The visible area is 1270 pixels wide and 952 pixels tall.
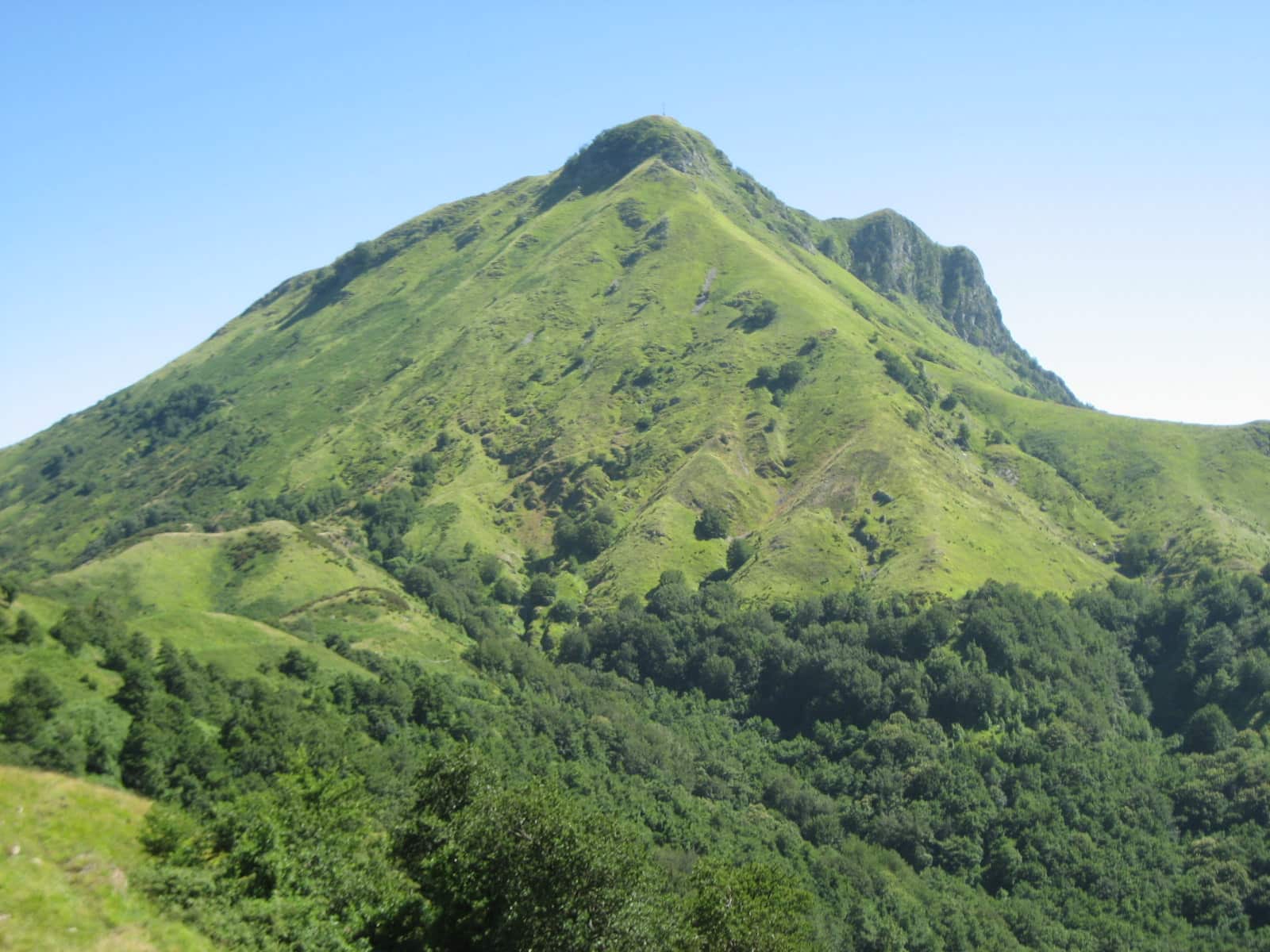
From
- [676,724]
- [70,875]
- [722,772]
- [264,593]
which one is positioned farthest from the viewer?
[264,593]

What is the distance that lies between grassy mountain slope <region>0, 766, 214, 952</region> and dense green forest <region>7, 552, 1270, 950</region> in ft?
6.22

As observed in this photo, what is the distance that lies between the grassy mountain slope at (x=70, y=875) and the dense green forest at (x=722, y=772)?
190cm

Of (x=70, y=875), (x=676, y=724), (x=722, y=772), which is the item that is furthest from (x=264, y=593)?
(x=70, y=875)

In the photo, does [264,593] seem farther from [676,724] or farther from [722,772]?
[722,772]

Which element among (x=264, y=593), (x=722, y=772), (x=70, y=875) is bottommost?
(x=722, y=772)

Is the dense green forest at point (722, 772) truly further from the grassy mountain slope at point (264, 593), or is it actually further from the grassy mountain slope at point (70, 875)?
the grassy mountain slope at point (264, 593)

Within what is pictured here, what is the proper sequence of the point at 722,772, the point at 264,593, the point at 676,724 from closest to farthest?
the point at 722,772, the point at 676,724, the point at 264,593

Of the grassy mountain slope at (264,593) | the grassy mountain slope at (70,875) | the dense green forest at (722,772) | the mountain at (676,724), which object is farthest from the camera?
the grassy mountain slope at (264,593)

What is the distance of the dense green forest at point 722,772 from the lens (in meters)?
46.0

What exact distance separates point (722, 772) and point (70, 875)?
109 meters

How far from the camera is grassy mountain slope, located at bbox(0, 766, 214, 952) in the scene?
94.9 ft

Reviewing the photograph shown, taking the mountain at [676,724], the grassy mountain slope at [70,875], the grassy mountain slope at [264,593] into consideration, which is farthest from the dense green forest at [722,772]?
the grassy mountain slope at [264,593]

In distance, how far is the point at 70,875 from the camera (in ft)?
109

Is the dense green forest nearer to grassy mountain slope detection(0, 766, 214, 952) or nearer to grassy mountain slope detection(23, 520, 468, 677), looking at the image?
grassy mountain slope detection(0, 766, 214, 952)
